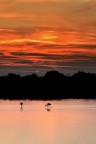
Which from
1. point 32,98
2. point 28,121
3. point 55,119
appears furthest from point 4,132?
point 32,98

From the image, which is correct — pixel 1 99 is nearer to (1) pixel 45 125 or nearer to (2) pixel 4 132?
(1) pixel 45 125

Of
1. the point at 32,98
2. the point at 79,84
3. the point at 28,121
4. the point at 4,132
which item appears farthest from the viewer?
the point at 79,84

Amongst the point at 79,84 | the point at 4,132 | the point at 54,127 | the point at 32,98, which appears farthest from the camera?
the point at 79,84

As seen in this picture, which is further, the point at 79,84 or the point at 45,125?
the point at 79,84

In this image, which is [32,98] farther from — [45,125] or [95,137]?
[95,137]

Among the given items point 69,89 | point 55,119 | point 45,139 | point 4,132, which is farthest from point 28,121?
point 69,89

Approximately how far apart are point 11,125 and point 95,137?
17822 millimetres

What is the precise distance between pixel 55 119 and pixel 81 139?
31481 millimetres

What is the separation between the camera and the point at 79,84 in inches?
7003

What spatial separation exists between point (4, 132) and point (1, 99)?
98.6 metres

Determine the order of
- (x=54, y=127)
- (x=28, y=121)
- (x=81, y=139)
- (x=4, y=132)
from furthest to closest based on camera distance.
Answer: (x=28, y=121)
(x=54, y=127)
(x=4, y=132)
(x=81, y=139)

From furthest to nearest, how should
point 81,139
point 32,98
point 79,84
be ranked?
point 79,84, point 32,98, point 81,139

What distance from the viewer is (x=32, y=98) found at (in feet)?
529

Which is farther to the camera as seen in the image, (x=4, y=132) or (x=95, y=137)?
(x=4, y=132)
